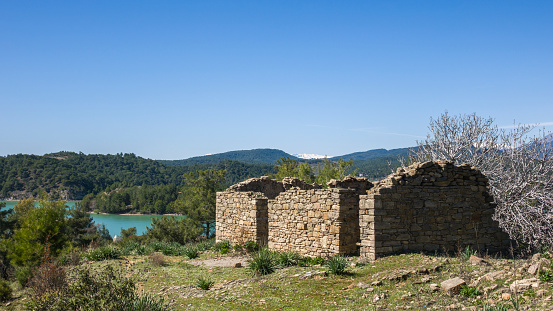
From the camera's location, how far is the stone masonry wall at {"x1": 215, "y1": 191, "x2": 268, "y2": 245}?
15.5m

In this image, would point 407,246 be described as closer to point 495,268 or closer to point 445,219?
point 445,219

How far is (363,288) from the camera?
320 inches

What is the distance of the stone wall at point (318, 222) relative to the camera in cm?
1183

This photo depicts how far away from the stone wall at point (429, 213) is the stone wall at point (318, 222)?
891 mm

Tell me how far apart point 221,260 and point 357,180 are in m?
5.39

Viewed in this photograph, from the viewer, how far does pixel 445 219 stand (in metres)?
11.2

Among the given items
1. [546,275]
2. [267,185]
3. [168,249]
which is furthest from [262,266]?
[267,185]

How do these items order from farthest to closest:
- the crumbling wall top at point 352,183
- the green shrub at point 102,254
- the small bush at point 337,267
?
the green shrub at point 102,254 → the crumbling wall top at point 352,183 → the small bush at point 337,267

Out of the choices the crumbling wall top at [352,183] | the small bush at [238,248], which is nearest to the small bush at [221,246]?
the small bush at [238,248]

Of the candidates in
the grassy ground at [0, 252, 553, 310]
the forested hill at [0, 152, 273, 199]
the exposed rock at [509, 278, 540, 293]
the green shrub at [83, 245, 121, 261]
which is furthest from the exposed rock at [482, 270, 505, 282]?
the forested hill at [0, 152, 273, 199]

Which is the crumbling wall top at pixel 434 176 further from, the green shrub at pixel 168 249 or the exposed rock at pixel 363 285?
the green shrub at pixel 168 249

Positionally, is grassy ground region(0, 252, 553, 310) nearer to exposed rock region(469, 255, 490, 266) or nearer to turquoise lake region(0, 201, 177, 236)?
exposed rock region(469, 255, 490, 266)

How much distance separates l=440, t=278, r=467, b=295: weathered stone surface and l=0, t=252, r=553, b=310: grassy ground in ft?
0.37

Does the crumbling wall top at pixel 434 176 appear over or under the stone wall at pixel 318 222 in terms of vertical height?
over
